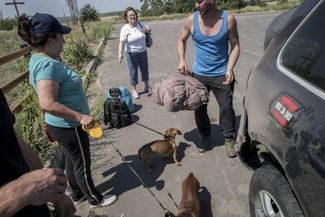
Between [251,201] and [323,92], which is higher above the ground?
[323,92]

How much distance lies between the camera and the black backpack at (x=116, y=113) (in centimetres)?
583

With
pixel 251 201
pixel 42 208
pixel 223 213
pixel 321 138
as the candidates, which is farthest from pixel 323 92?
pixel 223 213

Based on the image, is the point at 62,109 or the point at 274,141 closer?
the point at 274,141

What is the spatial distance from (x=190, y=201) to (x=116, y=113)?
294 cm

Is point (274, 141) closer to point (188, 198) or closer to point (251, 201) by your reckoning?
point (251, 201)

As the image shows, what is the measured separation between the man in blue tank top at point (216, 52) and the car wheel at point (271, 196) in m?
1.75

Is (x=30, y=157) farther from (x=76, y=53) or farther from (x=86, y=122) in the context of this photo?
(x=76, y=53)

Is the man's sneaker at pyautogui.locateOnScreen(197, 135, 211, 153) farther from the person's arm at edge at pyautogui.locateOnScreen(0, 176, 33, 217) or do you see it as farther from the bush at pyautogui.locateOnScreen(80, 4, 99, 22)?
the bush at pyautogui.locateOnScreen(80, 4, 99, 22)

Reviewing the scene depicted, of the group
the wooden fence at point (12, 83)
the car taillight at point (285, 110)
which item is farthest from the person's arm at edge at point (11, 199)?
the wooden fence at point (12, 83)

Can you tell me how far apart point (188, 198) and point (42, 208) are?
5.79ft

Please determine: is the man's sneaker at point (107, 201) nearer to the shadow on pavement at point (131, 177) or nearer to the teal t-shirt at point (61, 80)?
the shadow on pavement at point (131, 177)

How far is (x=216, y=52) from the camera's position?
13.9 feet

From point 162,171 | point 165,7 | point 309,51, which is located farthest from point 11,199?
point 165,7

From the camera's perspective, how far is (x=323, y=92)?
192 cm
